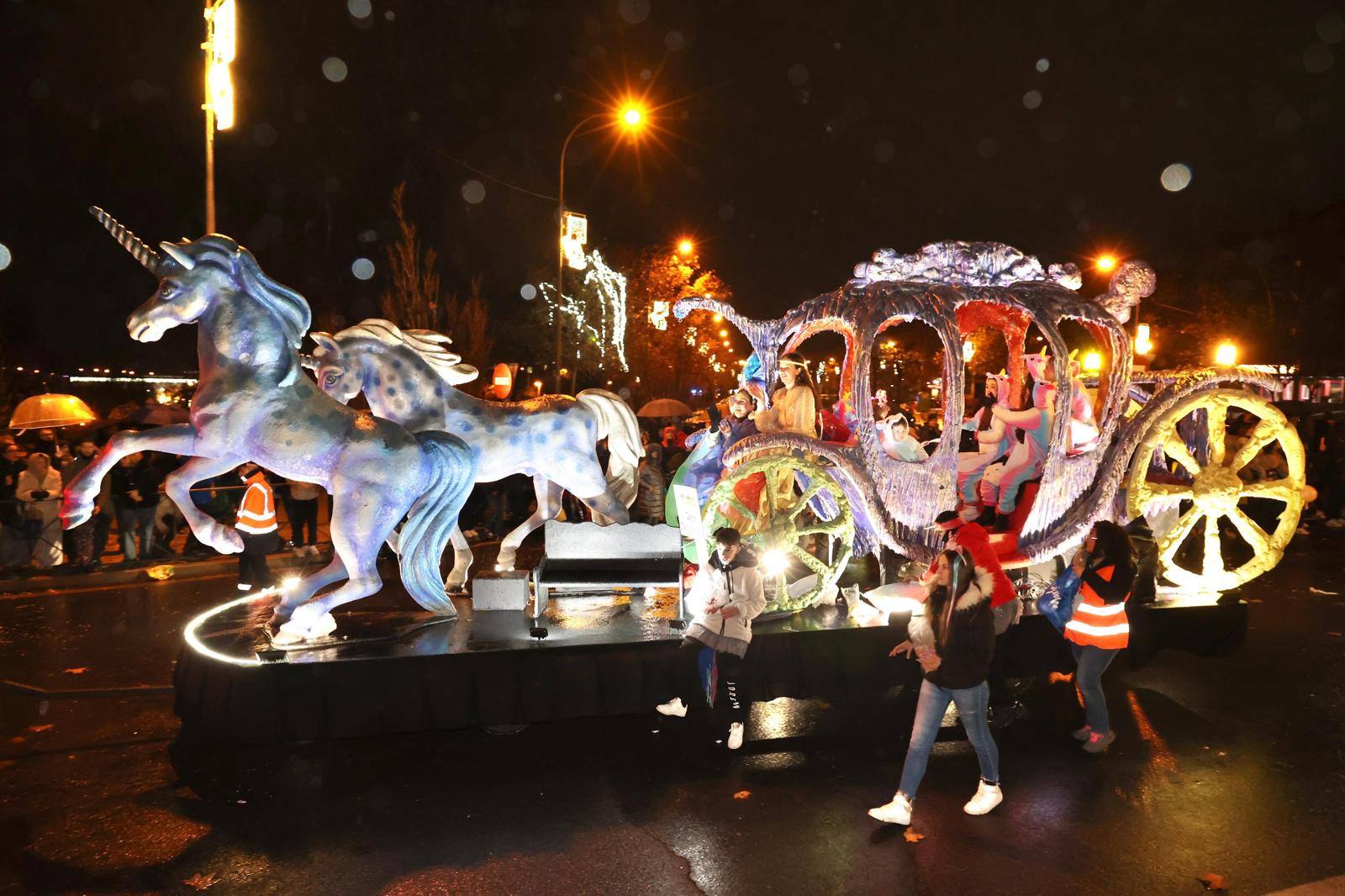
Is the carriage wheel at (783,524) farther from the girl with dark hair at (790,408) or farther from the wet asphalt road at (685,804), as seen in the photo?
the wet asphalt road at (685,804)

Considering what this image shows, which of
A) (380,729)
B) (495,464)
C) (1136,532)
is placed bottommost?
(380,729)

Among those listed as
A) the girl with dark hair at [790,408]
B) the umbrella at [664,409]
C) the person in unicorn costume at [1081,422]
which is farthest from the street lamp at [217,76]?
the person in unicorn costume at [1081,422]

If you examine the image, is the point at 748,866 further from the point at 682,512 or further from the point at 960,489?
the point at 960,489

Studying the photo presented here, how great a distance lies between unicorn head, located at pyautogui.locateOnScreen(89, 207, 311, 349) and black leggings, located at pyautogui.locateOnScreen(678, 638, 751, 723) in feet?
10.3

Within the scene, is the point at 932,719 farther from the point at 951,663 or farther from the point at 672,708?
the point at 672,708

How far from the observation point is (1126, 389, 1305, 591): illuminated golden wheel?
6.67 m

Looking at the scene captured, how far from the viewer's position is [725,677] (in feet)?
17.8

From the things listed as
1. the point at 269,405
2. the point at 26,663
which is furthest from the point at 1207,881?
the point at 26,663

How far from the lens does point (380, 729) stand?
17.0 ft

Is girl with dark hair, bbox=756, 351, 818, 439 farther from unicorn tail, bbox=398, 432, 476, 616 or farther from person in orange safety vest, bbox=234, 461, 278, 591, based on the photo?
person in orange safety vest, bbox=234, 461, 278, 591

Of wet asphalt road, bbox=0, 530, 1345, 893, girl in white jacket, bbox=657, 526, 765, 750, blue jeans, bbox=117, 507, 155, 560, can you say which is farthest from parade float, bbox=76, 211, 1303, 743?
blue jeans, bbox=117, 507, 155, 560

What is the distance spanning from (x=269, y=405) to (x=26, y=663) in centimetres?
384

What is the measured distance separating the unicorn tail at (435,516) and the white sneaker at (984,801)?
3548 millimetres

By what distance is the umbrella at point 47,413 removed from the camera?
1102 centimetres
